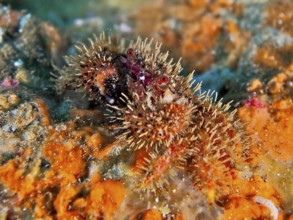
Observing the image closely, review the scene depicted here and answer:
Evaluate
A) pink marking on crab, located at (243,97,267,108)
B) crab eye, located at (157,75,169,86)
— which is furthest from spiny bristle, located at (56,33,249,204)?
pink marking on crab, located at (243,97,267,108)

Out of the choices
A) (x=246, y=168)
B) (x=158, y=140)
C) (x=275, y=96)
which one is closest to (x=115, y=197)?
(x=158, y=140)

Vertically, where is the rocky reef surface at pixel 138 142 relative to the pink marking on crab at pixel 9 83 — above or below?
above

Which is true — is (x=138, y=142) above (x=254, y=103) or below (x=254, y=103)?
below

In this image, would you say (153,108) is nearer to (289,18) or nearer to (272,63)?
(272,63)

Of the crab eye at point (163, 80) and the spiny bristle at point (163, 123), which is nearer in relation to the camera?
the spiny bristle at point (163, 123)

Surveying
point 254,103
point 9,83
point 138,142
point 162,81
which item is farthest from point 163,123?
point 9,83

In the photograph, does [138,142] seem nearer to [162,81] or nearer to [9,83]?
[162,81]

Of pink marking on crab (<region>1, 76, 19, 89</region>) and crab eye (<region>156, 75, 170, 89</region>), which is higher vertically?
crab eye (<region>156, 75, 170, 89</region>)

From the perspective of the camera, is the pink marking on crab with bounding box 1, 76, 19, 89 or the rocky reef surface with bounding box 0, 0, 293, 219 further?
the pink marking on crab with bounding box 1, 76, 19, 89

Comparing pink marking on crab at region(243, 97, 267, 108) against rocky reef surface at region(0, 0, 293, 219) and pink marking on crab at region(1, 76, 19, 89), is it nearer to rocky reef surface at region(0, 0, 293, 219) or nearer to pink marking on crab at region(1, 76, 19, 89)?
rocky reef surface at region(0, 0, 293, 219)

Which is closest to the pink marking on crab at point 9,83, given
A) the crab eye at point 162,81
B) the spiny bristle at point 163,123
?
the spiny bristle at point 163,123

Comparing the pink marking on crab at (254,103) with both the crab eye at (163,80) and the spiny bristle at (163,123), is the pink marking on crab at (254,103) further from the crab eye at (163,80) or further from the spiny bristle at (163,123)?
the crab eye at (163,80)
